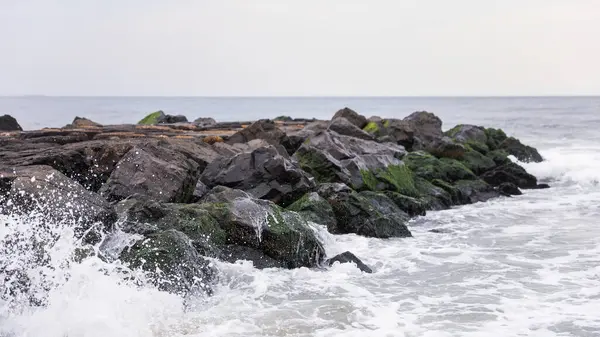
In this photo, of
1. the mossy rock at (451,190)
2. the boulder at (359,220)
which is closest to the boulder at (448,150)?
the mossy rock at (451,190)

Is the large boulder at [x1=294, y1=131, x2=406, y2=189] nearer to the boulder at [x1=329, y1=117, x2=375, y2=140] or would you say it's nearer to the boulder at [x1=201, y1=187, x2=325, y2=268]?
the boulder at [x1=329, y1=117, x2=375, y2=140]

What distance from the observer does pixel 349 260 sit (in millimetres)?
9906

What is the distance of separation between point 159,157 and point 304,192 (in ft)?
9.60

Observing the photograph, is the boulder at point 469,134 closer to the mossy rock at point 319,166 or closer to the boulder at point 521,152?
the boulder at point 521,152

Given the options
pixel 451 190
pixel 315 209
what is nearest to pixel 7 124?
pixel 315 209

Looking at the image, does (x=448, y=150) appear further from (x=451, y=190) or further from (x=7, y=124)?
(x=7, y=124)

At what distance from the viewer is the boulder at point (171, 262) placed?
7.84m

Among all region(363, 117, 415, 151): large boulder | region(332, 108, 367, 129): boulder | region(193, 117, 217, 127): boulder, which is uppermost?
region(332, 108, 367, 129): boulder

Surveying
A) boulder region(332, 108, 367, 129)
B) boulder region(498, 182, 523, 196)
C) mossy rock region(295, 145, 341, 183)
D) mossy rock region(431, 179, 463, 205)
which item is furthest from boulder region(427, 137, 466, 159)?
mossy rock region(295, 145, 341, 183)

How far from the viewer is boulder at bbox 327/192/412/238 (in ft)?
39.6

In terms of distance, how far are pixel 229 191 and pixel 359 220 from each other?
2.81 meters

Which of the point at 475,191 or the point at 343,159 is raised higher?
the point at 343,159

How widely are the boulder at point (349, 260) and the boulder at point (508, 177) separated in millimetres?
11180

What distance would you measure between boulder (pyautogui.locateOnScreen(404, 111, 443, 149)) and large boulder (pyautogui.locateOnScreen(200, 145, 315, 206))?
13.0m
